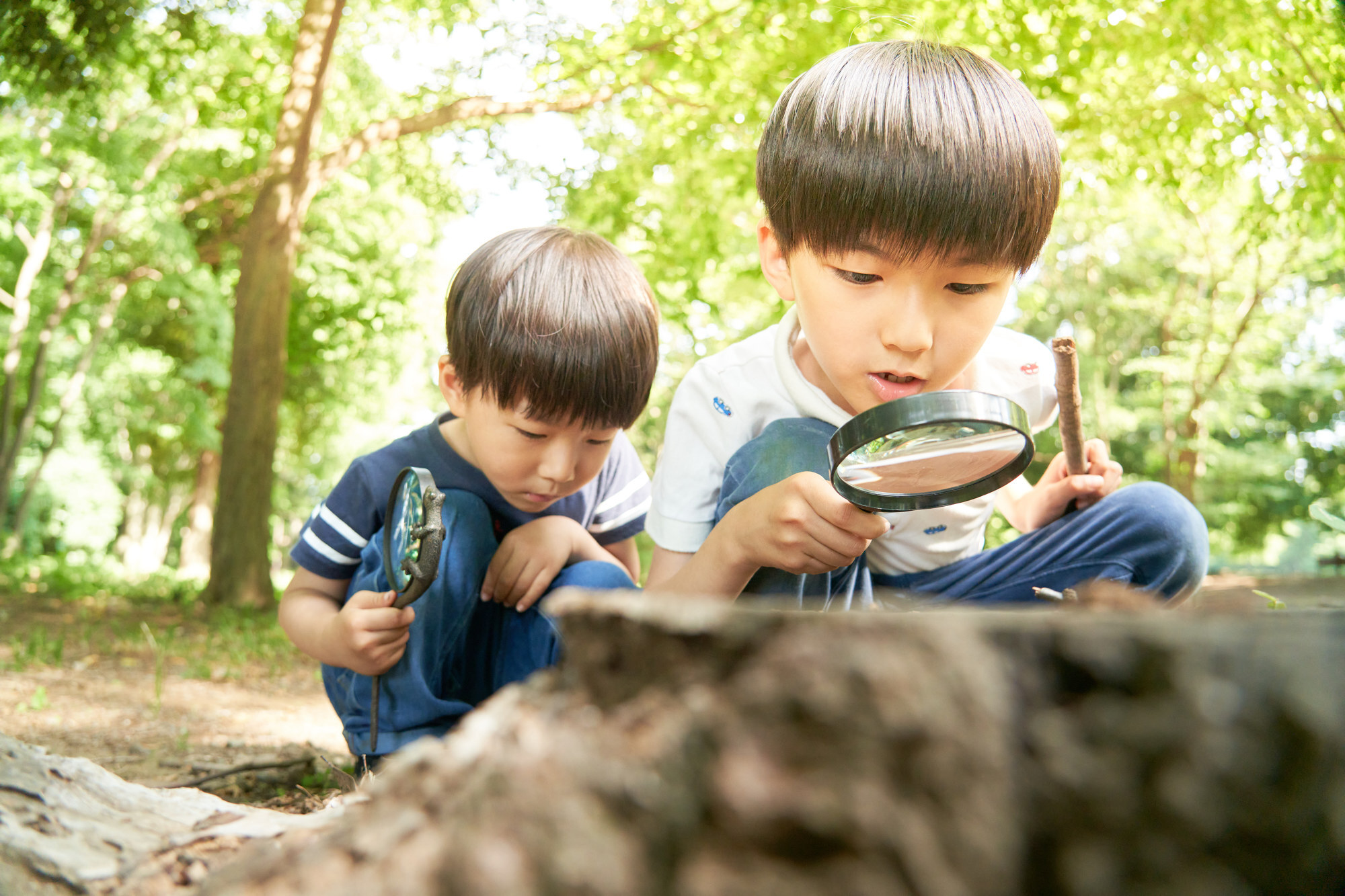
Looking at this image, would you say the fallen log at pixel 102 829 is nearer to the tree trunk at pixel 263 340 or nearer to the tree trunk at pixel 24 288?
the tree trunk at pixel 263 340

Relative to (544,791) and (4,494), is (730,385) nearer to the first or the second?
(544,791)

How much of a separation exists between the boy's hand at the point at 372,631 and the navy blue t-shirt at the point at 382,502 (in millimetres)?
285

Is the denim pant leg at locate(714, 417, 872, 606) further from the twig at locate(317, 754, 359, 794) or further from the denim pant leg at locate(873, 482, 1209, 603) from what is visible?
the twig at locate(317, 754, 359, 794)

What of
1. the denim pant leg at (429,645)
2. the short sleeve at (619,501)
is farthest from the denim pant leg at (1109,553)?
the denim pant leg at (429,645)

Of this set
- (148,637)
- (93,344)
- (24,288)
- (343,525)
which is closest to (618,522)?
(343,525)

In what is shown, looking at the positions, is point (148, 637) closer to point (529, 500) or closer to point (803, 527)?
point (529, 500)

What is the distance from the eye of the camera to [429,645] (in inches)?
82.7

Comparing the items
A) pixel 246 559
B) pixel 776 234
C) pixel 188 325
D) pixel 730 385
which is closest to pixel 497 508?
pixel 730 385

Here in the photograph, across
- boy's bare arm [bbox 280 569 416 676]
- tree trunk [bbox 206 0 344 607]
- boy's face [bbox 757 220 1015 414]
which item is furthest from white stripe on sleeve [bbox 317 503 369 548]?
tree trunk [bbox 206 0 344 607]

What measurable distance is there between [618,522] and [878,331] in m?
1.12

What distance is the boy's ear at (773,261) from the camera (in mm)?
2135

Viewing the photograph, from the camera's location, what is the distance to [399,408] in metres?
20.0

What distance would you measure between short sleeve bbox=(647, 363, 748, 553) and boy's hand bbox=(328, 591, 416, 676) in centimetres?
64

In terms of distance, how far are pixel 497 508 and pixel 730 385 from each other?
72cm
